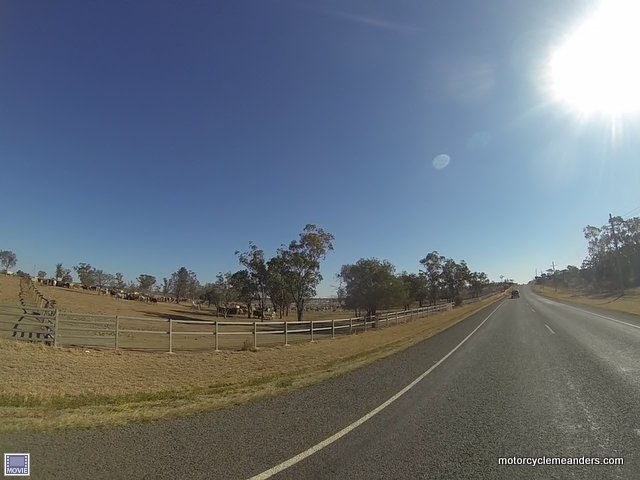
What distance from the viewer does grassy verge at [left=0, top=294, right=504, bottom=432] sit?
7770 mm

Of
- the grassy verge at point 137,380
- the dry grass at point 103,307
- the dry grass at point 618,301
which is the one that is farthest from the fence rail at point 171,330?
the dry grass at point 618,301

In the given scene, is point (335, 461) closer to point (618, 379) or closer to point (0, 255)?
point (618, 379)

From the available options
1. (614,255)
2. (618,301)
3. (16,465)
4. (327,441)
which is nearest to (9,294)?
(16,465)

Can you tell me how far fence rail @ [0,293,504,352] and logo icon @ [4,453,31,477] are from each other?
34.3 feet

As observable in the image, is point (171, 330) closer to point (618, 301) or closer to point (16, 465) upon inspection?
point (16, 465)

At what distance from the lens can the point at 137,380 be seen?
1197 centimetres

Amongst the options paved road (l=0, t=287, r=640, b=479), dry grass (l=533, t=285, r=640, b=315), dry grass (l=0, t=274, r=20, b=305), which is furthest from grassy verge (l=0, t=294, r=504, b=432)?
dry grass (l=0, t=274, r=20, b=305)

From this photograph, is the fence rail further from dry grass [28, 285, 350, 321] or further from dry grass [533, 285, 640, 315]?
dry grass [533, 285, 640, 315]

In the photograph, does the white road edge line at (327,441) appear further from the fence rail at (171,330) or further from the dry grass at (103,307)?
the dry grass at (103,307)

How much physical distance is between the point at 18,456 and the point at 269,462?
11.1 feet

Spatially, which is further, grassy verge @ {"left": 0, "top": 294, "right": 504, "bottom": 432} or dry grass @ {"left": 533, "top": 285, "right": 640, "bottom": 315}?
dry grass @ {"left": 533, "top": 285, "right": 640, "bottom": 315}

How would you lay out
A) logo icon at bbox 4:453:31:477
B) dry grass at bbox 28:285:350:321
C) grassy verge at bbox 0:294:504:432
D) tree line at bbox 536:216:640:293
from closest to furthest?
logo icon at bbox 4:453:31:477
grassy verge at bbox 0:294:504:432
dry grass at bbox 28:285:350:321
tree line at bbox 536:216:640:293

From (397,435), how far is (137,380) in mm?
8829

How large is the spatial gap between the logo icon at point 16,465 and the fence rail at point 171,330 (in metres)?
10.5
